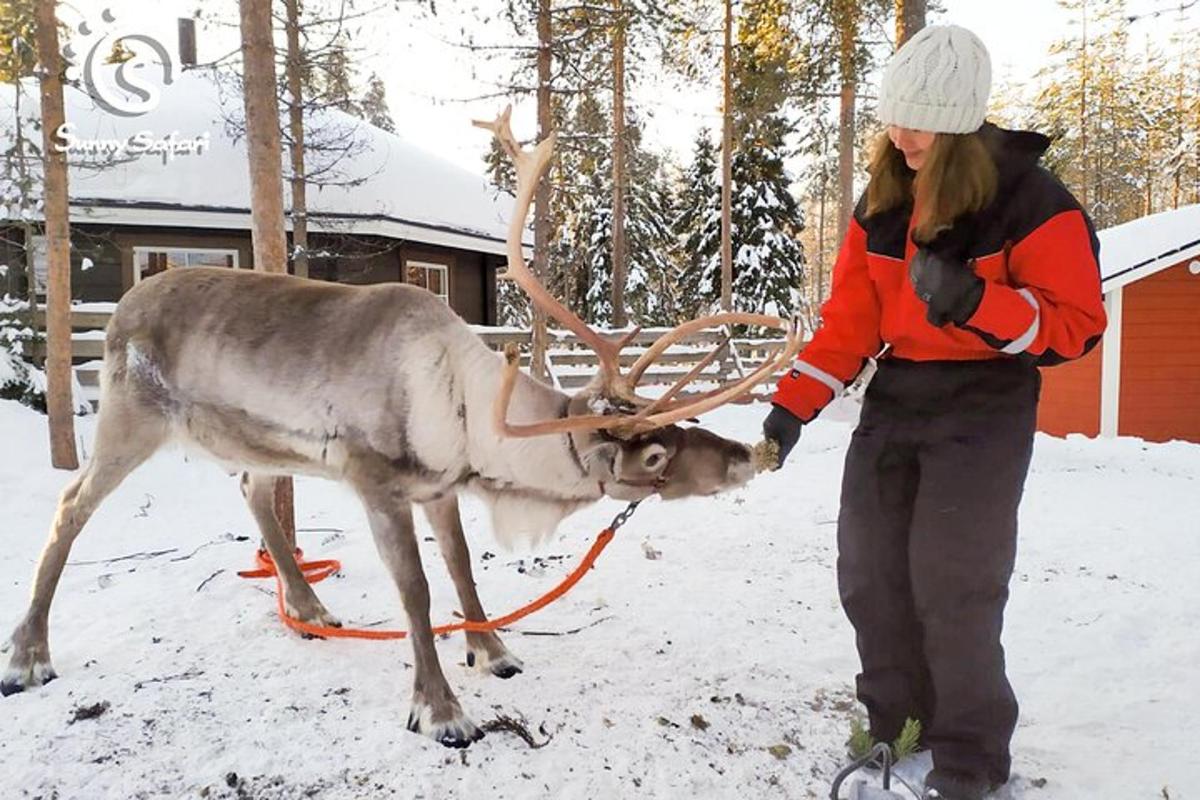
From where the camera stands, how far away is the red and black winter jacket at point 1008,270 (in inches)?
75.9

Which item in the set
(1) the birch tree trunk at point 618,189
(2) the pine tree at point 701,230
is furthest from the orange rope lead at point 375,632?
(2) the pine tree at point 701,230

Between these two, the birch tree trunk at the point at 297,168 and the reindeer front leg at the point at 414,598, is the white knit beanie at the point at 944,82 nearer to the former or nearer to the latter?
the reindeer front leg at the point at 414,598

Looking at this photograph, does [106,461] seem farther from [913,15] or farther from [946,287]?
[913,15]

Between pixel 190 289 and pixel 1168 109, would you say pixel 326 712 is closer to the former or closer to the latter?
pixel 190 289

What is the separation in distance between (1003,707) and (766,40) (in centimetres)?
989

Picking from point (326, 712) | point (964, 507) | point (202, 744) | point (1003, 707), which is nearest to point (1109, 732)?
point (1003, 707)

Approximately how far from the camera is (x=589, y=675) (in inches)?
118

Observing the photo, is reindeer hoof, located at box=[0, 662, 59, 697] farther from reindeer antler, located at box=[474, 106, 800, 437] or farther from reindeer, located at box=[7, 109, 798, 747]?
reindeer antler, located at box=[474, 106, 800, 437]

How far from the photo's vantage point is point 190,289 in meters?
3.22

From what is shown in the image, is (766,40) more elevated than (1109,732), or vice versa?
(766,40)

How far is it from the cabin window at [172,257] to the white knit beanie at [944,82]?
452 inches

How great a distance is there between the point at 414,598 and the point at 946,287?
74.9 inches

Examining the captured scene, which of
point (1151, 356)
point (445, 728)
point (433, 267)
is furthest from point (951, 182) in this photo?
point (433, 267)

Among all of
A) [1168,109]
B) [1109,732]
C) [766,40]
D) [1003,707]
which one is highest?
[1168,109]
